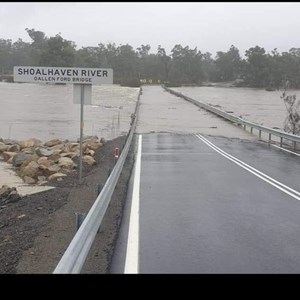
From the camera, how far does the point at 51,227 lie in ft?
27.8

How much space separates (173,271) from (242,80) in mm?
163675

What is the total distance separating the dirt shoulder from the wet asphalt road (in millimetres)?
257

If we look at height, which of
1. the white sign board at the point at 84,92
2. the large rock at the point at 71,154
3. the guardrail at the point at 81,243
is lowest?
the large rock at the point at 71,154

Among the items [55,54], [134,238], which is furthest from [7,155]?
[55,54]

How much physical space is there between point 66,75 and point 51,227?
4694 mm

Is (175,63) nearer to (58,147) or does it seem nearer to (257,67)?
(257,67)

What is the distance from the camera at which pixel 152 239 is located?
7.37 metres

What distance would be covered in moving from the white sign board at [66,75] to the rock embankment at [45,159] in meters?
3.53

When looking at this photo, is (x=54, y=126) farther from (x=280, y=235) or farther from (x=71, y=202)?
(x=280, y=235)

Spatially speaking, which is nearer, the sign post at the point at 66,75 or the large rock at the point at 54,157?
the sign post at the point at 66,75

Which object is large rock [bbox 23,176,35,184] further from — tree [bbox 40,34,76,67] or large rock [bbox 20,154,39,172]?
tree [bbox 40,34,76,67]

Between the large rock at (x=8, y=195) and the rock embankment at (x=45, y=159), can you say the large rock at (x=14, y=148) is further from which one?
the large rock at (x=8, y=195)

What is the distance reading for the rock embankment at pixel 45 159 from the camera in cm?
1567

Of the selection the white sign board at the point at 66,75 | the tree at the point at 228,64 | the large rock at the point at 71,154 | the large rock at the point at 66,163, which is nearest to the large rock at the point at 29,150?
the large rock at the point at 71,154
